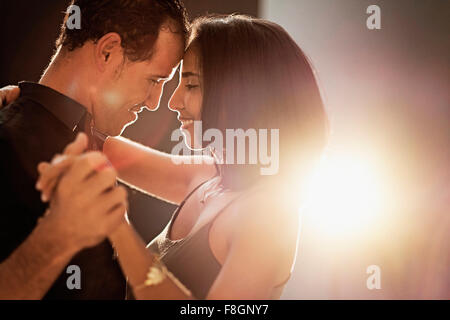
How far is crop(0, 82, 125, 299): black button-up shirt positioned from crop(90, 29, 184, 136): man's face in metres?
0.12

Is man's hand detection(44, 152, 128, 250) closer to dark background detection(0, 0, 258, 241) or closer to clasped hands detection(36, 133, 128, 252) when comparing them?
clasped hands detection(36, 133, 128, 252)

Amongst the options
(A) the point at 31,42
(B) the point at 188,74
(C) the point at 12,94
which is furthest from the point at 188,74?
(A) the point at 31,42

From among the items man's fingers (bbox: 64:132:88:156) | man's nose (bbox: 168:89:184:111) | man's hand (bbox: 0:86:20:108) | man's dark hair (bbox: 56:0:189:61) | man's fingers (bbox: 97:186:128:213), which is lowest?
man's fingers (bbox: 97:186:128:213)

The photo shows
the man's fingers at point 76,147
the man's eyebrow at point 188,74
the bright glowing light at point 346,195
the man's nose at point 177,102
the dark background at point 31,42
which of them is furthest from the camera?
the dark background at point 31,42

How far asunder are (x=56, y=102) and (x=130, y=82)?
267 mm

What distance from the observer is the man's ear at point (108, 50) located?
142cm

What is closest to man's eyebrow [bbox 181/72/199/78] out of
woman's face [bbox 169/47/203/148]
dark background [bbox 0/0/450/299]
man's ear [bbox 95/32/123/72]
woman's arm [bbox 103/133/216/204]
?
woman's face [bbox 169/47/203/148]

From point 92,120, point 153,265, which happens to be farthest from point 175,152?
point 153,265

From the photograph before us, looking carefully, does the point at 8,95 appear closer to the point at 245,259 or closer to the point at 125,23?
the point at 125,23

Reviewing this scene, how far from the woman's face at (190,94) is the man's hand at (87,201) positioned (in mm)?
689

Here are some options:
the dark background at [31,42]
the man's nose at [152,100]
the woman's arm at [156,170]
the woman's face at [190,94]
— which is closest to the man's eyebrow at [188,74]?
the woman's face at [190,94]

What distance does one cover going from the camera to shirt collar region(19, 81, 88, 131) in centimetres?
131

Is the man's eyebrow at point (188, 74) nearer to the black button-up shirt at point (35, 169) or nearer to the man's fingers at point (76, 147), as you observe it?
the black button-up shirt at point (35, 169)

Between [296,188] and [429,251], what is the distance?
638mm
